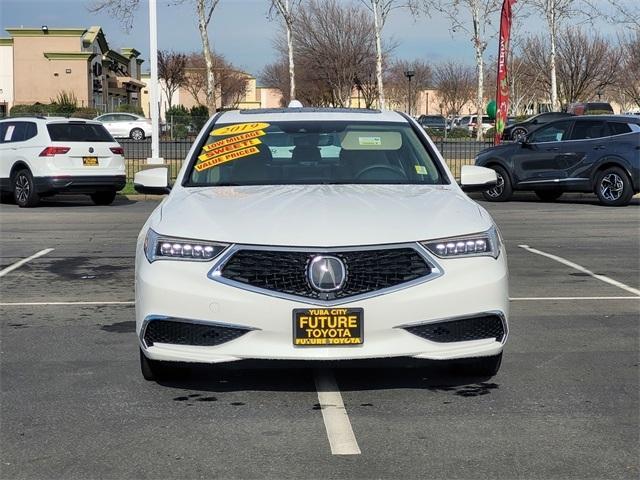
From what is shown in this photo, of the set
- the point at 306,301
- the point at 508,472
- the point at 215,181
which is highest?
the point at 215,181

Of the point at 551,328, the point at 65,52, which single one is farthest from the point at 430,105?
A: the point at 551,328

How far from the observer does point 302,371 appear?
6117 millimetres

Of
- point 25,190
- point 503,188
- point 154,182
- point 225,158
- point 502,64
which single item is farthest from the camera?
point 502,64

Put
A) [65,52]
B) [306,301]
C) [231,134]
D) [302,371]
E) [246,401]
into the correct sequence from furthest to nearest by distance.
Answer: [65,52], [231,134], [302,371], [246,401], [306,301]

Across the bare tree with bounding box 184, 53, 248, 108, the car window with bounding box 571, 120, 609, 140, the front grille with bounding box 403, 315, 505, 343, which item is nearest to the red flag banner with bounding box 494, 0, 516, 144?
the car window with bounding box 571, 120, 609, 140

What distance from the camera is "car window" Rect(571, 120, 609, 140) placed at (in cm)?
1902

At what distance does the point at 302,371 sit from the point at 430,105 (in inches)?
4422

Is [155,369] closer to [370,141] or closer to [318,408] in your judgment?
[318,408]

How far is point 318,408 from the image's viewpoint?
5.34 meters

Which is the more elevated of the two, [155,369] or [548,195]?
[548,195]

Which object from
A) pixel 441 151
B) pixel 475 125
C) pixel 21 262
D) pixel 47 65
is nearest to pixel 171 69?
pixel 47 65

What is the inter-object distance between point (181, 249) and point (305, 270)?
2.24 ft

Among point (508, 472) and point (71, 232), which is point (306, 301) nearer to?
point (508, 472)

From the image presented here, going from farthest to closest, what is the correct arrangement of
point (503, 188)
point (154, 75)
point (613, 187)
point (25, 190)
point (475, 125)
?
point (475, 125)
point (154, 75)
point (503, 188)
point (613, 187)
point (25, 190)
